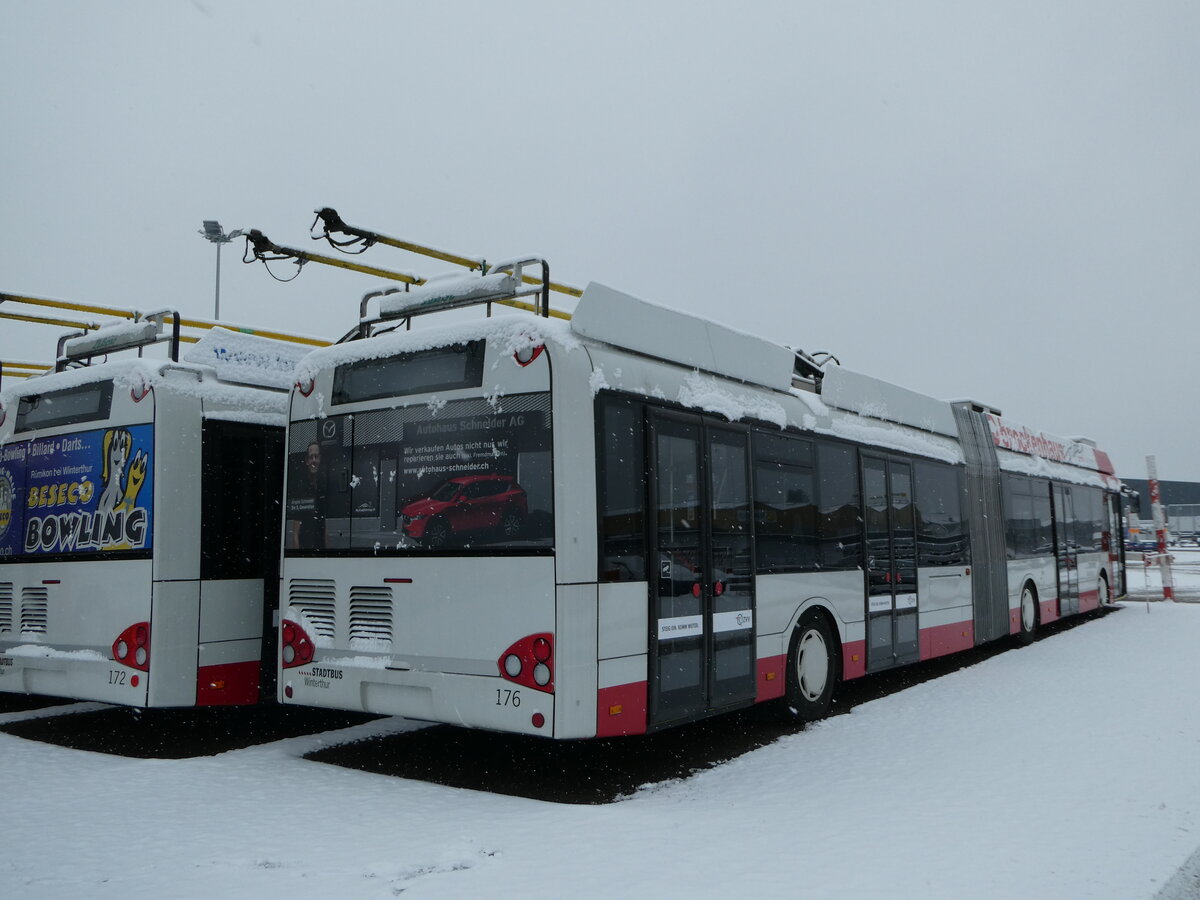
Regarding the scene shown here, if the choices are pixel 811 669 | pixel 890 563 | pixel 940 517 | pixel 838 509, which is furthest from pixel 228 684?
pixel 940 517

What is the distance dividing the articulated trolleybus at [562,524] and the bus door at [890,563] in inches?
21.5

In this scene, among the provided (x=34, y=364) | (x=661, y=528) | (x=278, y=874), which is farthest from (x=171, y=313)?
(x=278, y=874)

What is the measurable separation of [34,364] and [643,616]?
8.23 m

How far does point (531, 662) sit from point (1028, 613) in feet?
36.7

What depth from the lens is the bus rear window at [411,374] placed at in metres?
6.66

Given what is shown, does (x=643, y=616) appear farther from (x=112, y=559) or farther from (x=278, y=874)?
(x=112, y=559)

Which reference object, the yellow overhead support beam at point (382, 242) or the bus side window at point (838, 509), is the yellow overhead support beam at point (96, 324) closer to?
the yellow overhead support beam at point (382, 242)

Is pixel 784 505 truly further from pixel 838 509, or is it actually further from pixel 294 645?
pixel 294 645

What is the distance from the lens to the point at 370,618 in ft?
22.9

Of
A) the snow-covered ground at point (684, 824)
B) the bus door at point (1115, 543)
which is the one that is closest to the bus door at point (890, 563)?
the snow-covered ground at point (684, 824)

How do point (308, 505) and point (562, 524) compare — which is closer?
point (562, 524)

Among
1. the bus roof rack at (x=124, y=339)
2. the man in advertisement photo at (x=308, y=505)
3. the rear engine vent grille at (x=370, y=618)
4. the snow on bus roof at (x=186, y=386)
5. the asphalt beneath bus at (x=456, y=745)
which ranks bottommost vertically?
the asphalt beneath bus at (x=456, y=745)

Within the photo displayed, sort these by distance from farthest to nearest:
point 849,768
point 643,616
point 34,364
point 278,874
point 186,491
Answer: point 34,364, point 186,491, point 849,768, point 643,616, point 278,874

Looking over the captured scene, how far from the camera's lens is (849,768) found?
7141 millimetres
